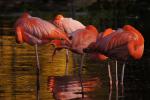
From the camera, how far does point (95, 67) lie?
16.2 meters

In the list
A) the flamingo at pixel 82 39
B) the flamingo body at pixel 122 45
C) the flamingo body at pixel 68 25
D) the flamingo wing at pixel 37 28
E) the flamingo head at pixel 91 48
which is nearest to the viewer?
the flamingo body at pixel 122 45

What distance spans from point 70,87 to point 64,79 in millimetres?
1077

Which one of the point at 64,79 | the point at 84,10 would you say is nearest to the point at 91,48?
the point at 64,79

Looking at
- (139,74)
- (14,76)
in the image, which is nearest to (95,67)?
(139,74)

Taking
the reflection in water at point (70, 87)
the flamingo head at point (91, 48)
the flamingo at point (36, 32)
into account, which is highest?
the flamingo at point (36, 32)

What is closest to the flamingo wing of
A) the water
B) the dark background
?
the water

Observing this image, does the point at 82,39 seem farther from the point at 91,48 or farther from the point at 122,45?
the point at 122,45

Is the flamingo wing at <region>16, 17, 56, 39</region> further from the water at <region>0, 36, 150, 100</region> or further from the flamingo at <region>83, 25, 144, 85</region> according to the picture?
the flamingo at <region>83, 25, 144, 85</region>

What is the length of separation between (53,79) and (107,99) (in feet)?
8.65

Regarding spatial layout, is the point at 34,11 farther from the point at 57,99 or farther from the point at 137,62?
the point at 57,99

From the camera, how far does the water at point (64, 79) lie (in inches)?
476

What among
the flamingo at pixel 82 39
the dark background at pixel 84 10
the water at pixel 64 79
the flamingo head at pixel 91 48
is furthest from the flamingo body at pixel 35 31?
the dark background at pixel 84 10

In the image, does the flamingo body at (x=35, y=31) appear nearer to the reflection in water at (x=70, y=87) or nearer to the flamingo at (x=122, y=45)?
the reflection in water at (x=70, y=87)

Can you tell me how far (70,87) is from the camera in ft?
42.9
